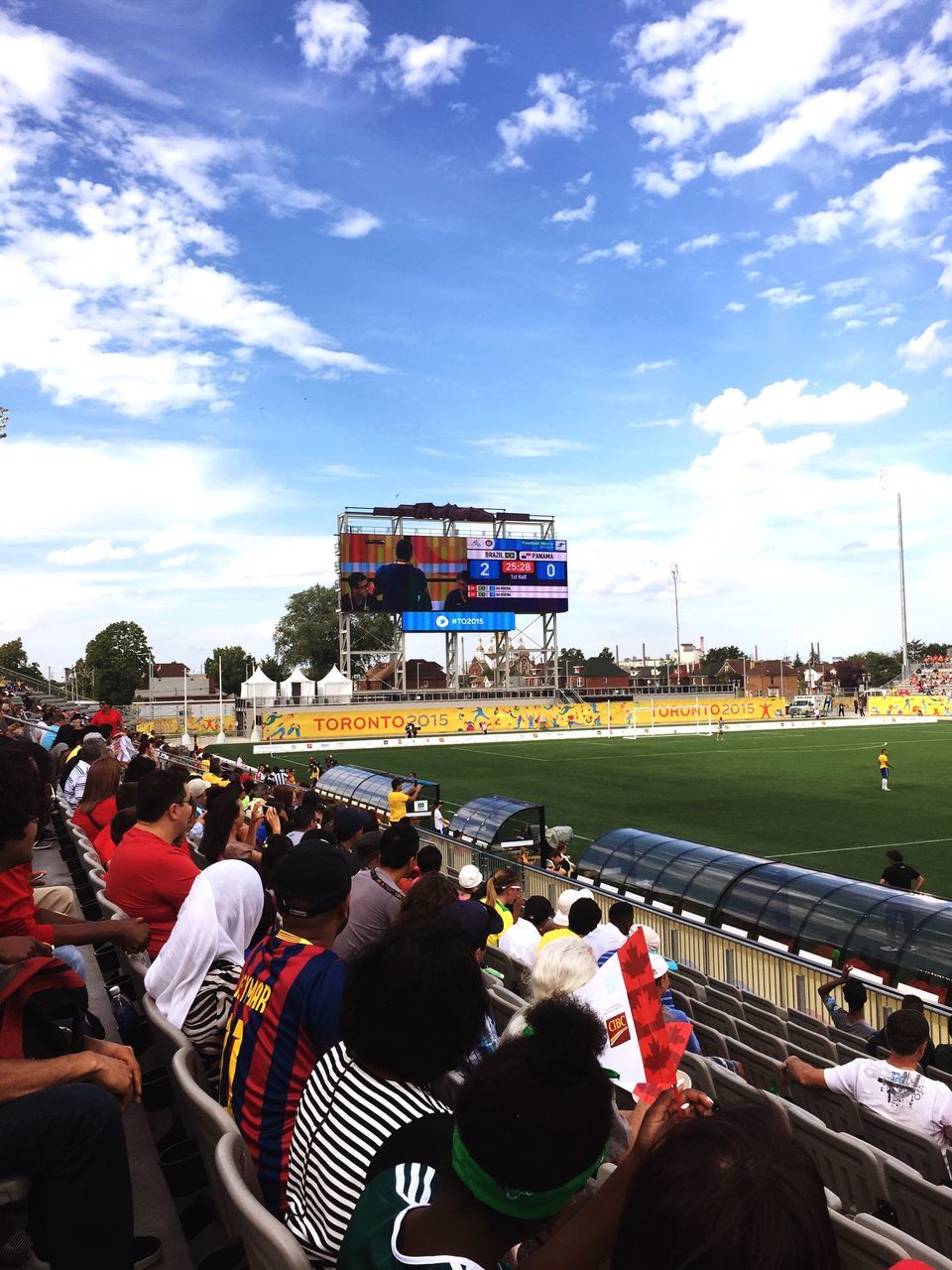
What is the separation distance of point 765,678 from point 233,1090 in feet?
423

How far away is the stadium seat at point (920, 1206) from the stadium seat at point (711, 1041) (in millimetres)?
2302

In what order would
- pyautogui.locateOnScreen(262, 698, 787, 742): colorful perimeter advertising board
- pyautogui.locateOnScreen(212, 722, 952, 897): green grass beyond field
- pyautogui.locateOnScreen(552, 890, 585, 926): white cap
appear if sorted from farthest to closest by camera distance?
pyautogui.locateOnScreen(262, 698, 787, 742): colorful perimeter advertising board, pyautogui.locateOnScreen(212, 722, 952, 897): green grass beyond field, pyautogui.locateOnScreen(552, 890, 585, 926): white cap

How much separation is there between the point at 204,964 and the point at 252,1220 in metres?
2.04

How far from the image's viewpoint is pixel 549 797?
31.0 metres

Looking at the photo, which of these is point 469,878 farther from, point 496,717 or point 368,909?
point 496,717

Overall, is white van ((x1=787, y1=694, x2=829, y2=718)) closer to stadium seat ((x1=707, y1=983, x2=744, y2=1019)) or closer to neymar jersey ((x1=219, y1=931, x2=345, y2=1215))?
stadium seat ((x1=707, y1=983, x2=744, y2=1019))

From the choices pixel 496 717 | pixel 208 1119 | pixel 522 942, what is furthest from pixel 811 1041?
pixel 496 717

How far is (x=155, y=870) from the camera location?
513 cm

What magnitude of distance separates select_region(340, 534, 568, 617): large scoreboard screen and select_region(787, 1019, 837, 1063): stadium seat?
58976 mm

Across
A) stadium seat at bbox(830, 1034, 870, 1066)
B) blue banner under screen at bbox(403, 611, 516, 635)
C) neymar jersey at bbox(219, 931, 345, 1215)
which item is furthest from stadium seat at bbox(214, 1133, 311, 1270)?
blue banner under screen at bbox(403, 611, 516, 635)

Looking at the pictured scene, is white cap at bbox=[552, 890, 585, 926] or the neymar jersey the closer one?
the neymar jersey

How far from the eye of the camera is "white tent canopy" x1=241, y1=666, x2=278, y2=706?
69.7 m

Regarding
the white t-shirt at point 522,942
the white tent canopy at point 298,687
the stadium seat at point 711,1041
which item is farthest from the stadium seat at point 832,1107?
the white tent canopy at point 298,687

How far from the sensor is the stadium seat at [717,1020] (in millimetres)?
6658
